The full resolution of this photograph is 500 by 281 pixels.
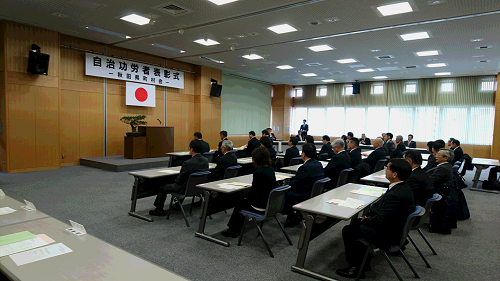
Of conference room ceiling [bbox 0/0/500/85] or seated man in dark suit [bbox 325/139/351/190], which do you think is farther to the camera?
conference room ceiling [bbox 0/0/500/85]

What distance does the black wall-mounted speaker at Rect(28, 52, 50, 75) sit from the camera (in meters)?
7.77

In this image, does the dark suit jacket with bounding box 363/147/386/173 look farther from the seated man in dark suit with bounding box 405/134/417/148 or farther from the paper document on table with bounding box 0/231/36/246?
the seated man in dark suit with bounding box 405/134/417/148

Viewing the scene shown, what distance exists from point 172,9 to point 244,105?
10018 millimetres

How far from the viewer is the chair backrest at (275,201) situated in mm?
3336

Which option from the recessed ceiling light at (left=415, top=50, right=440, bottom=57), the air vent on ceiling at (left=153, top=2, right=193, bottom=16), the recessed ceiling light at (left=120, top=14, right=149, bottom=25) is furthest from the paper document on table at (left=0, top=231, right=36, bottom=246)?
the recessed ceiling light at (left=415, top=50, right=440, bottom=57)

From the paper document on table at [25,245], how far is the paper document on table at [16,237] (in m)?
0.04

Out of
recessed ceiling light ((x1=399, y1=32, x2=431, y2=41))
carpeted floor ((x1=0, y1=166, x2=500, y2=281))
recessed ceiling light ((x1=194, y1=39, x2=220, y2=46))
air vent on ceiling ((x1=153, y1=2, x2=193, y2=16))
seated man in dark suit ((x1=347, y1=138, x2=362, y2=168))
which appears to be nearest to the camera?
carpeted floor ((x1=0, y1=166, x2=500, y2=281))

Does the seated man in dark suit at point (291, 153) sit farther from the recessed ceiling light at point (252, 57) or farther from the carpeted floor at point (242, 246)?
the recessed ceiling light at point (252, 57)

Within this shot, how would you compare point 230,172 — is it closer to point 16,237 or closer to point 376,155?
point 16,237

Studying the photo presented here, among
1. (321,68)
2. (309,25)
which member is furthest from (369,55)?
(309,25)

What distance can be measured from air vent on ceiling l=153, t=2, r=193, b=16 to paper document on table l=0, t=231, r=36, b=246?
5.42 meters

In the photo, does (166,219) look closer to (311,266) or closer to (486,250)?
(311,266)

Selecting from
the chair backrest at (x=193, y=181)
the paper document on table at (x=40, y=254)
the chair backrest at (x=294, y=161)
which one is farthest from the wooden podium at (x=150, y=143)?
the paper document on table at (x=40, y=254)

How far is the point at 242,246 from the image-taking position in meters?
3.64
